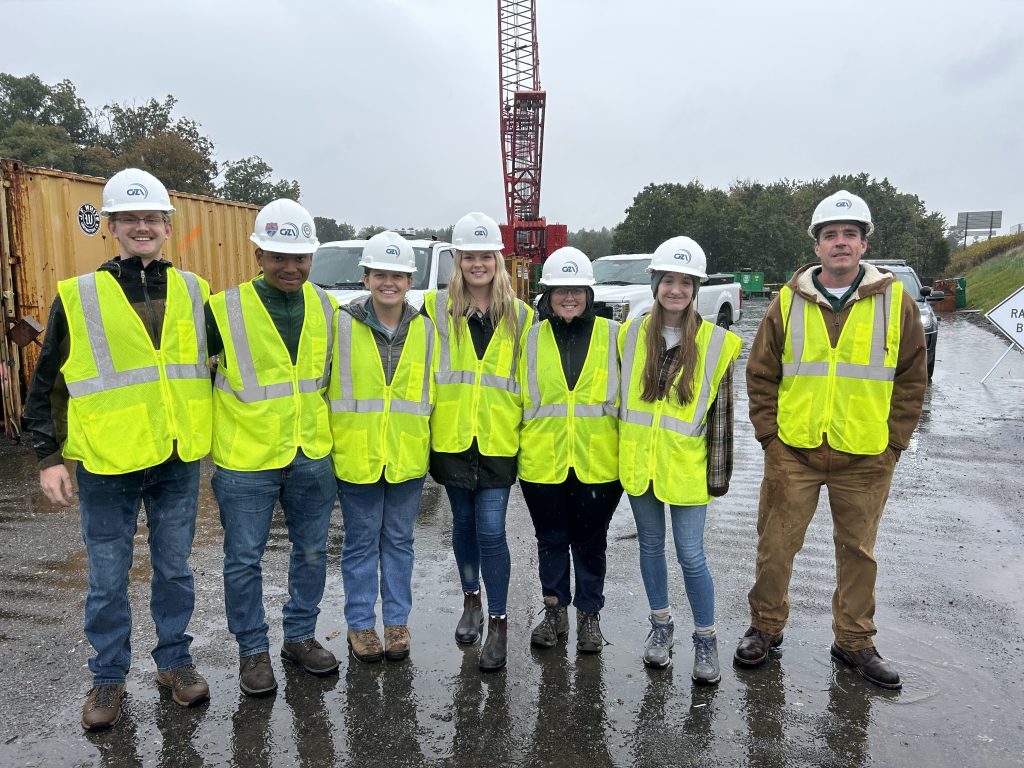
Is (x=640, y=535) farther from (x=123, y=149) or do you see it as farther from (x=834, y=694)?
(x=123, y=149)

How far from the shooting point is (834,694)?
130 inches

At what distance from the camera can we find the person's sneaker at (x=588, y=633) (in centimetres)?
365

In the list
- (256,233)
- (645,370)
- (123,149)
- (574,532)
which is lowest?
(574,532)

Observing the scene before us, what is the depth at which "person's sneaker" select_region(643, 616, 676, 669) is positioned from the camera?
3.52 metres

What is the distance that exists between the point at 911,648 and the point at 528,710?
198 cm

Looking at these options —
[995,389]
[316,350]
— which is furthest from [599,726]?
[995,389]

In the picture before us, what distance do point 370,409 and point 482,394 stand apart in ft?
1.72

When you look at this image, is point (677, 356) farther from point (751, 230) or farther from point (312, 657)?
point (751, 230)

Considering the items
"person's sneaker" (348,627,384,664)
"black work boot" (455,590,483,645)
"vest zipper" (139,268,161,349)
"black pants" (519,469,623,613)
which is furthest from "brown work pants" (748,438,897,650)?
"vest zipper" (139,268,161,349)

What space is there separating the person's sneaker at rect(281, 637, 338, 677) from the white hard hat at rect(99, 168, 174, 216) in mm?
2052

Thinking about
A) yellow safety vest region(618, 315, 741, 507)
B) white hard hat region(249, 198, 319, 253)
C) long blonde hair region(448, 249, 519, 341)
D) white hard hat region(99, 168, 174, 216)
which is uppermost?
white hard hat region(99, 168, 174, 216)

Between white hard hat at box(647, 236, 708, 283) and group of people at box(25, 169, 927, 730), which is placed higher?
white hard hat at box(647, 236, 708, 283)

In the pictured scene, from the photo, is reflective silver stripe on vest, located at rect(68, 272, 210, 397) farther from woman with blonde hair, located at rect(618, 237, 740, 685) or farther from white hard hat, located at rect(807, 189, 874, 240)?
white hard hat, located at rect(807, 189, 874, 240)

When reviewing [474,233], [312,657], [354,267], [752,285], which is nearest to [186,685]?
[312,657]
